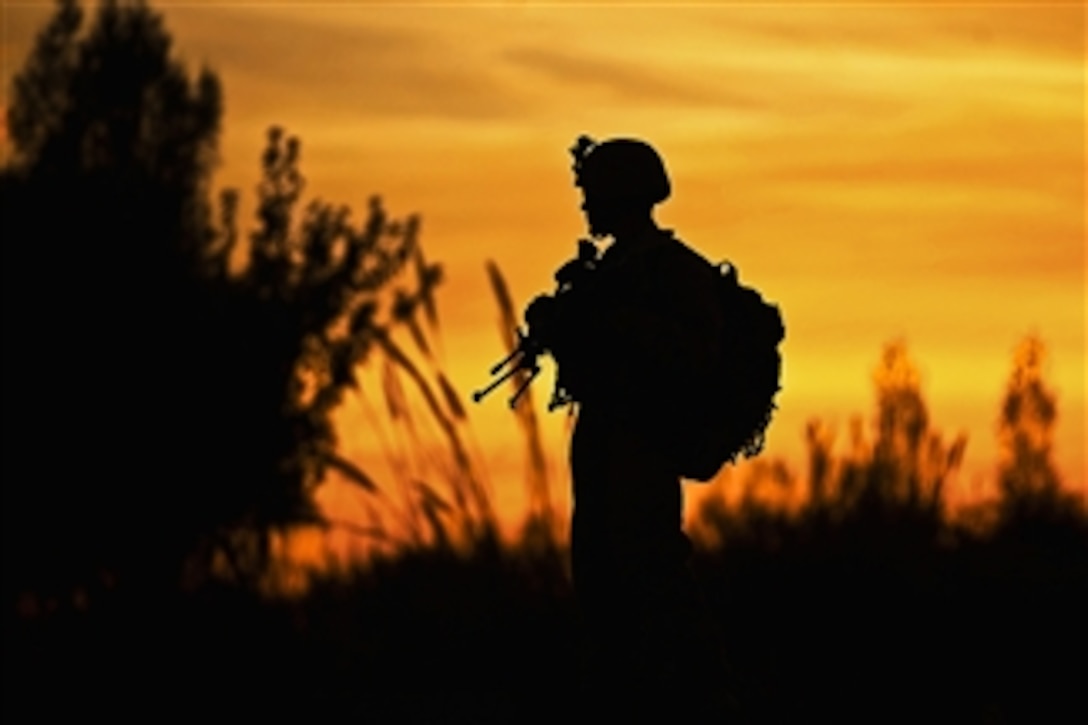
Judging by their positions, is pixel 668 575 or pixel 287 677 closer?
pixel 668 575

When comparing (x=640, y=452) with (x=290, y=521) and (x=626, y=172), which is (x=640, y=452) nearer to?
(x=626, y=172)

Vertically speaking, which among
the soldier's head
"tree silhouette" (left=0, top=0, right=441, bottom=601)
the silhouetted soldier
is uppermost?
"tree silhouette" (left=0, top=0, right=441, bottom=601)

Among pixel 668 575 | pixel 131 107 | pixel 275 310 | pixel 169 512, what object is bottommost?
pixel 668 575

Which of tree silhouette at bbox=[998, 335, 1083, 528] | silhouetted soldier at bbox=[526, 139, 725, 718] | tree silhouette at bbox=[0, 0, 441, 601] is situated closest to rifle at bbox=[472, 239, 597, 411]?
silhouetted soldier at bbox=[526, 139, 725, 718]

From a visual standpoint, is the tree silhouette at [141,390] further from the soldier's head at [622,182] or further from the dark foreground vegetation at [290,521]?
the soldier's head at [622,182]

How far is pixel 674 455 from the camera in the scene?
11945 mm

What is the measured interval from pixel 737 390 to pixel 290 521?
114 feet

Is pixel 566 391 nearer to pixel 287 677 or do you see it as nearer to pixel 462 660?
pixel 462 660

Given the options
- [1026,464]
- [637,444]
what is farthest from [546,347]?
[1026,464]

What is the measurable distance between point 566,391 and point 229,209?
37055 mm

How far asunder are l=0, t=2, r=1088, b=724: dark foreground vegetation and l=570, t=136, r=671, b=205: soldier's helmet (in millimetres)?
1981

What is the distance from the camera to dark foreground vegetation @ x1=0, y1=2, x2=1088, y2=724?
21.5 m

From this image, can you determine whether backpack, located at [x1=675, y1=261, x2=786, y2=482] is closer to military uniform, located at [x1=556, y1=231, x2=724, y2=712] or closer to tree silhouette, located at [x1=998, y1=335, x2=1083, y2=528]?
military uniform, located at [x1=556, y1=231, x2=724, y2=712]

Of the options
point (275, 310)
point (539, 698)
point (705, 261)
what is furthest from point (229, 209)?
point (705, 261)
